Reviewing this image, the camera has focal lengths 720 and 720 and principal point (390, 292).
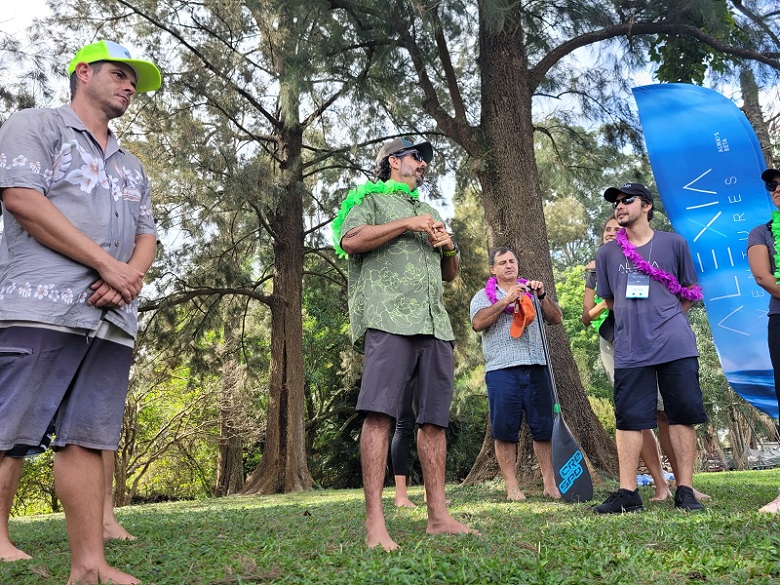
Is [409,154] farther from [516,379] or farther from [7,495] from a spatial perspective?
[7,495]

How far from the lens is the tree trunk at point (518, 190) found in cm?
688

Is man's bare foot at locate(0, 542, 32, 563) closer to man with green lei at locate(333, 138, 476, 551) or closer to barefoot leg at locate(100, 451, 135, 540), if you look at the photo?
barefoot leg at locate(100, 451, 135, 540)

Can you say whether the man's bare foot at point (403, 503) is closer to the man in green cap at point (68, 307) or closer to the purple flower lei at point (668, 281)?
the purple flower lei at point (668, 281)

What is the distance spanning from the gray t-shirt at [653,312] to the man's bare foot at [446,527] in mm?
1551

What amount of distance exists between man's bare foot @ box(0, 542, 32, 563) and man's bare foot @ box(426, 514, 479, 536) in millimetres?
1796

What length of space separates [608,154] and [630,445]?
7.19m

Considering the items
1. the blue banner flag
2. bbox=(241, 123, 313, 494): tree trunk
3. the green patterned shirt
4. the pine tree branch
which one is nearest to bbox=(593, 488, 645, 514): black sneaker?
the green patterned shirt

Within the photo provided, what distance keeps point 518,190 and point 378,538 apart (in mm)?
5270

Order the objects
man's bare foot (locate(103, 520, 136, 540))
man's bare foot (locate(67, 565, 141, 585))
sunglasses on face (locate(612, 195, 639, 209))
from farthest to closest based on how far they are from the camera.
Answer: sunglasses on face (locate(612, 195, 639, 209)) < man's bare foot (locate(103, 520, 136, 540)) < man's bare foot (locate(67, 565, 141, 585))

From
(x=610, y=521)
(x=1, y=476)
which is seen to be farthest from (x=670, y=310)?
(x=1, y=476)

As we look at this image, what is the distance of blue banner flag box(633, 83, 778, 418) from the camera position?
244 inches

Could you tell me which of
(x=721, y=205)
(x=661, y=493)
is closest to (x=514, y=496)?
(x=661, y=493)

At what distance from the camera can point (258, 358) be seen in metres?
15.8

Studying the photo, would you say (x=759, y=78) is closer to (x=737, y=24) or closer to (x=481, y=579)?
(x=737, y=24)
